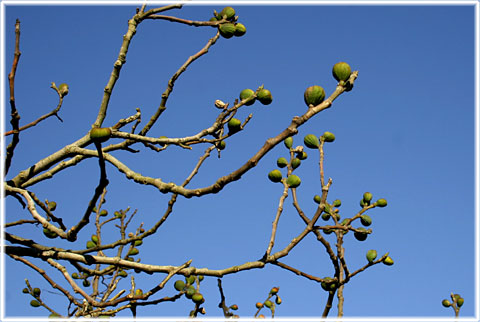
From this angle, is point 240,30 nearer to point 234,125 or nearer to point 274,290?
point 234,125

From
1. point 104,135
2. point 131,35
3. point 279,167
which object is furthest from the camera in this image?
point 279,167

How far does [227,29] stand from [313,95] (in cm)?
155

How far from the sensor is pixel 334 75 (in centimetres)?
246

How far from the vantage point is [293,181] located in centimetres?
352

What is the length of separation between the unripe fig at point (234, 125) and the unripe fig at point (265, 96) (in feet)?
0.63

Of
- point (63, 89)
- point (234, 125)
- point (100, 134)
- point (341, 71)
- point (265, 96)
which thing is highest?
point (63, 89)

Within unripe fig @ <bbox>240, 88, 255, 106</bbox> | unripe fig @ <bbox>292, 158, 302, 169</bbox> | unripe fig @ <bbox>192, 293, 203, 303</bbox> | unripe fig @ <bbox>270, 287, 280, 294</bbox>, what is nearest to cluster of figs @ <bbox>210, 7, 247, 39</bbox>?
unripe fig @ <bbox>240, 88, 255, 106</bbox>

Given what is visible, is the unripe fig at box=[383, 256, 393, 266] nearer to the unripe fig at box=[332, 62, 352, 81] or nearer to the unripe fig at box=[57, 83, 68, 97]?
the unripe fig at box=[332, 62, 352, 81]

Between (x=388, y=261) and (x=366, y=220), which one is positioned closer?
(x=388, y=261)

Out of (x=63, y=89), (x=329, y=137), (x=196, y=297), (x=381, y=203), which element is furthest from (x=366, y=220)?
(x=63, y=89)

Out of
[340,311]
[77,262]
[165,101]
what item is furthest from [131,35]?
[340,311]

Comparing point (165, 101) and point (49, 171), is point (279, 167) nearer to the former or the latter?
point (165, 101)

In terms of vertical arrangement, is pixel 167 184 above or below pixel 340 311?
above

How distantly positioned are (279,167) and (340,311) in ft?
3.98
